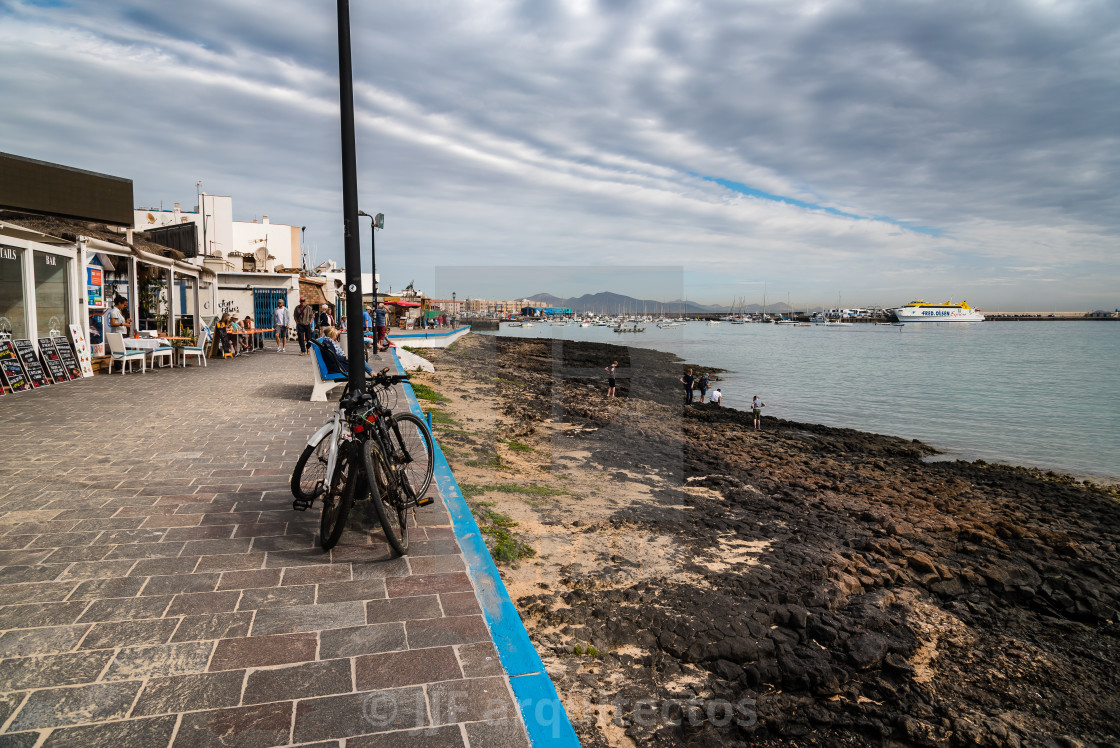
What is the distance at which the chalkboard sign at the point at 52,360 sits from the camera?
10.3m

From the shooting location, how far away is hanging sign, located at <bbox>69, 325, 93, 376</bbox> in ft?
36.9

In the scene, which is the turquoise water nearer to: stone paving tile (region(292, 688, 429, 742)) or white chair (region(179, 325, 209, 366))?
stone paving tile (region(292, 688, 429, 742))

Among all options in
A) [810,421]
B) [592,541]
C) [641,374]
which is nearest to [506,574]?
[592,541]

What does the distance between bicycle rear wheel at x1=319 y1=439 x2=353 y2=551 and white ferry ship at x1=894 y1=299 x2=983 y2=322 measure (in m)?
174

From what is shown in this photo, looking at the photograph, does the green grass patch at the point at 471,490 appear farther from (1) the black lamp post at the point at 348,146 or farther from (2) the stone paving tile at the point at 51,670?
(2) the stone paving tile at the point at 51,670

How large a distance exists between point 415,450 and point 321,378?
526 cm

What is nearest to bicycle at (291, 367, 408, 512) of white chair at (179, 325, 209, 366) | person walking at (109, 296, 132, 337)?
person walking at (109, 296, 132, 337)

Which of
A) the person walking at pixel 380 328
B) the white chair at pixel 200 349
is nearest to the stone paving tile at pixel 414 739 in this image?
the white chair at pixel 200 349

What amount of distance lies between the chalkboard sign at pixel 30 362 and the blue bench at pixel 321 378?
15.2ft

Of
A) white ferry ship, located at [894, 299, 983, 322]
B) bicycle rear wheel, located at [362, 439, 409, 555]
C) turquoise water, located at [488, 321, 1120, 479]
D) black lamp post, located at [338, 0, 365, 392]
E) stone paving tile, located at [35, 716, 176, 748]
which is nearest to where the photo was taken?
stone paving tile, located at [35, 716, 176, 748]

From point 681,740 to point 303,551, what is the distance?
8.51 ft

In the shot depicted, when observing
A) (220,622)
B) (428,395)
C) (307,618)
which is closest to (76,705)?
(220,622)

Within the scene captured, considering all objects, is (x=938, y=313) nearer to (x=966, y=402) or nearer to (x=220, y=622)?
(x=966, y=402)

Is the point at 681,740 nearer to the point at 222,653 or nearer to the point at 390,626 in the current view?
the point at 390,626
